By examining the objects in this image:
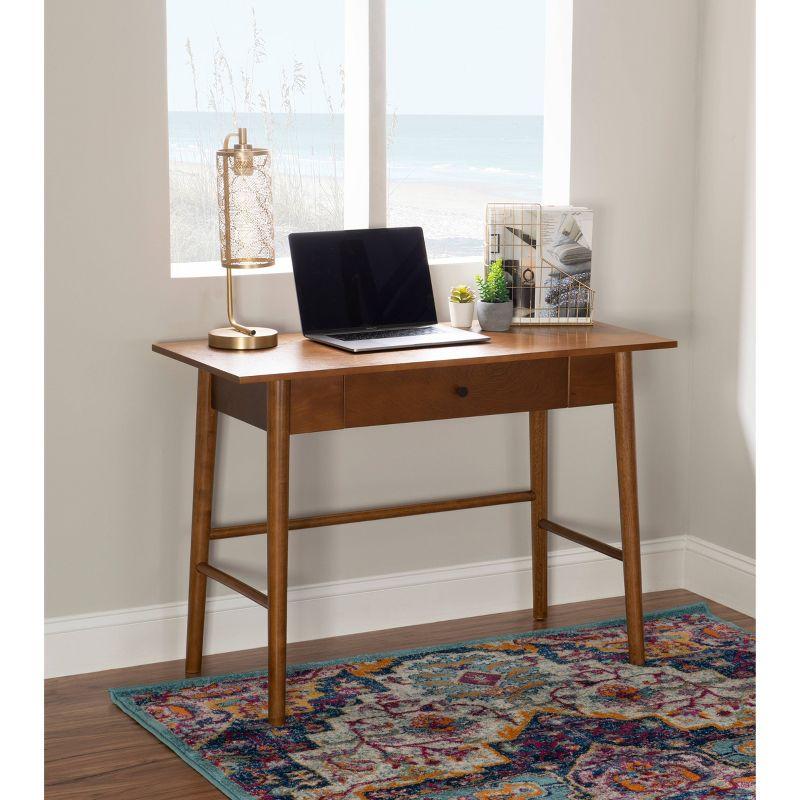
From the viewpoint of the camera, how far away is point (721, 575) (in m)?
3.48

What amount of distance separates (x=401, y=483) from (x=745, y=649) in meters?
1.04

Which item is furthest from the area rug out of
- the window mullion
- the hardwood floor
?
the window mullion

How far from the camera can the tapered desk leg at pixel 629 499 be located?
2877 mm

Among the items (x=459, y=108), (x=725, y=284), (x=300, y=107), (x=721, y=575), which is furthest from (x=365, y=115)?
(x=721, y=575)

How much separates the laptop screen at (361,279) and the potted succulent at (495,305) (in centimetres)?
13

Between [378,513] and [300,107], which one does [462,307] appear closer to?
[378,513]

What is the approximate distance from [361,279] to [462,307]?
0.93ft

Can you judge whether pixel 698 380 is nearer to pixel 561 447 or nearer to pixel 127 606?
pixel 561 447

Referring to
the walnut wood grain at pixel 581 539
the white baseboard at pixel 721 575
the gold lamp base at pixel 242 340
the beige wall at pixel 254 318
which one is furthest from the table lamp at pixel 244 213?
the white baseboard at pixel 721 575

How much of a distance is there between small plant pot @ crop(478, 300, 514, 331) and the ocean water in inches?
23.7

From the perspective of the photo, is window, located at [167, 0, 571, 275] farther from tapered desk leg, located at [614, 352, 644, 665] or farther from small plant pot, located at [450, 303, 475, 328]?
tapered desk leg, located at [614, 352, 644, 665]

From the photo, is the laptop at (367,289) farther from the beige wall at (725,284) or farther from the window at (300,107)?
the beige wall at (725,284)

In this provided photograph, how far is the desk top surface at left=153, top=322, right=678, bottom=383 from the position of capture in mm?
2467
